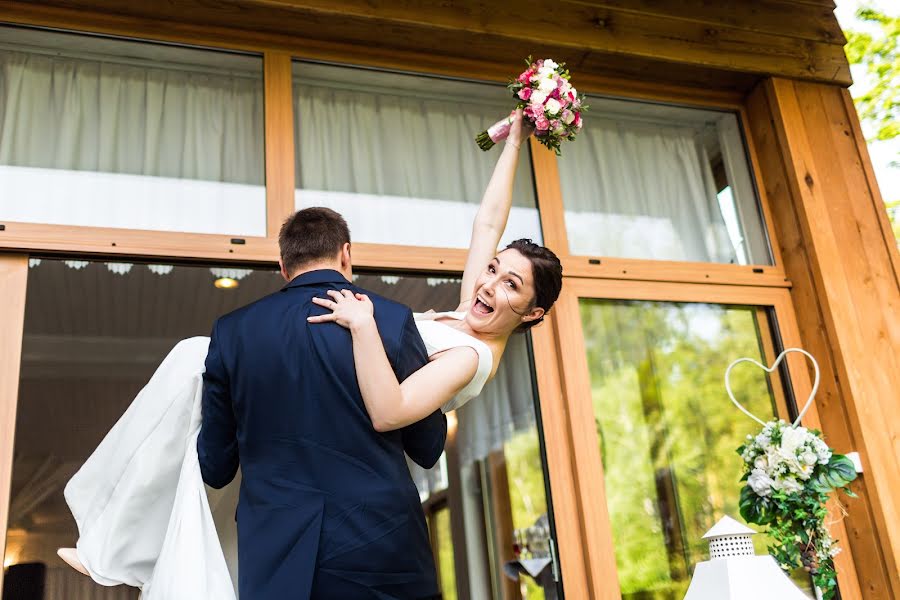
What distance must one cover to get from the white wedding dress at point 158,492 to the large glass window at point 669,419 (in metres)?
1.61

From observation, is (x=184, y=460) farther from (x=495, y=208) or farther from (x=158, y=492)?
(x=495, y=208)

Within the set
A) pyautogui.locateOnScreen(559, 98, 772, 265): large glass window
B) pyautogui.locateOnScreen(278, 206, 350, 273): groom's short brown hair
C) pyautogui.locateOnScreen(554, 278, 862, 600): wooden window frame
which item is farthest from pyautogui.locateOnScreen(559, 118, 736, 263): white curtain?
pyautogui.locateOnScreen(278, 206, 350, 273): groom's short brown hair

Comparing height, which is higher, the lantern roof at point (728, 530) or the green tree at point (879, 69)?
the green tree at point (879, 69)

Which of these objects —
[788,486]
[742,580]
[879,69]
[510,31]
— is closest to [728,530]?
[742,580]

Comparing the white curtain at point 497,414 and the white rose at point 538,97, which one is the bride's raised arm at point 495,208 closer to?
the white rose at point 538,97

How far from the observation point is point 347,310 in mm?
1753

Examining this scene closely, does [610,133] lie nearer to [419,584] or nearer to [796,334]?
[796,334]

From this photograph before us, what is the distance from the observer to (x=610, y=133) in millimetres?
3912

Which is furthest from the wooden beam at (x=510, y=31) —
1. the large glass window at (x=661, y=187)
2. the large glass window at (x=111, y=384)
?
the large glass window at (x=111, y=384)

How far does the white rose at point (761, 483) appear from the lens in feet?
8.95

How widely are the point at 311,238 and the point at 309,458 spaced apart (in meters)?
0.48

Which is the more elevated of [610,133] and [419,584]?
[610,133]

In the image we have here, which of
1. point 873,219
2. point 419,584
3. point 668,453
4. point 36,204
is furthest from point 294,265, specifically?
point 873,219

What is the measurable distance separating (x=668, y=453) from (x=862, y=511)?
2.39 ft
